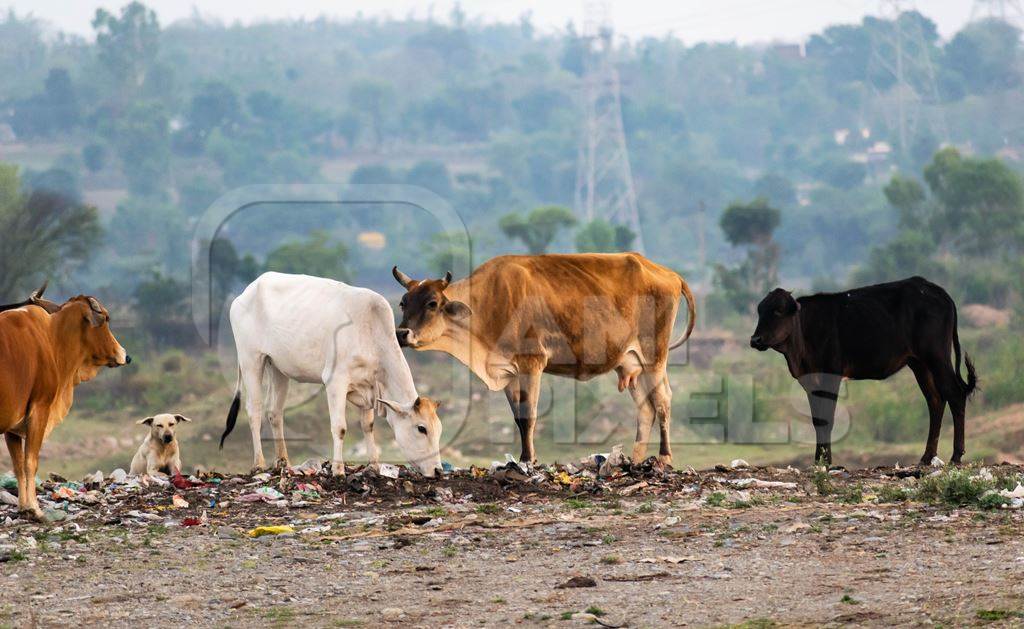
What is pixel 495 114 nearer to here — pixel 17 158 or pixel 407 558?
pixel 17 158

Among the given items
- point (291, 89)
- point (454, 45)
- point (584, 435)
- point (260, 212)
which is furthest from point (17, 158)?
point (584, 435)

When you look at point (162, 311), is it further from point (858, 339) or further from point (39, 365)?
point (39, 365)

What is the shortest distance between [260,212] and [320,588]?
2973 inches

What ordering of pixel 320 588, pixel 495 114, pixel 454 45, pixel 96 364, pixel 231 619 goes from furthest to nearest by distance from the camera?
pixel 454 45
pixel 495 114
pixel 96 364
pixel 320 588
pixel 231 619

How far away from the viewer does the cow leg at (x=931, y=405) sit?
38.6ft

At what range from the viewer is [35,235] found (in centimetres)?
4797

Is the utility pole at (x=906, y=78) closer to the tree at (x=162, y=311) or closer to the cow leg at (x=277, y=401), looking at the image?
the tree at (x=162, y=311)

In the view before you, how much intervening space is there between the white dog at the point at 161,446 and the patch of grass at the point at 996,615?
652cm

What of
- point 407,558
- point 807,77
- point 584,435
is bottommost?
point 584,435

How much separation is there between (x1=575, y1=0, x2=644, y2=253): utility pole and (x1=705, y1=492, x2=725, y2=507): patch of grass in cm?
6739

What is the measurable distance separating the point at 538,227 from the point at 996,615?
49930mm

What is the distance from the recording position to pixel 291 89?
11950 centimetres

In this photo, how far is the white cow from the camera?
35.0ft

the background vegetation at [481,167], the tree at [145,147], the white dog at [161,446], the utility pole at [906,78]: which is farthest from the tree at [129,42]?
the white dog at [161,446]
